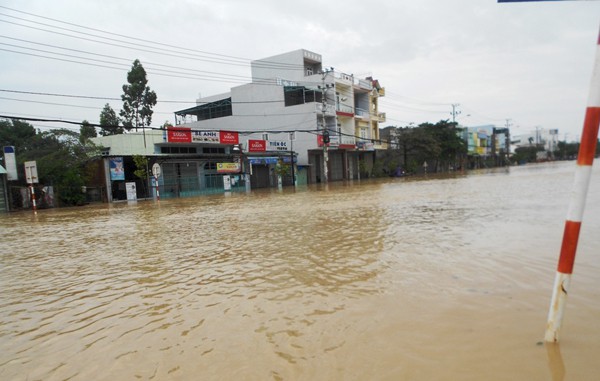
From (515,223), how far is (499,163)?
96.9 m

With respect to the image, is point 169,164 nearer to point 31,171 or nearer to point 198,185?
point 198,185

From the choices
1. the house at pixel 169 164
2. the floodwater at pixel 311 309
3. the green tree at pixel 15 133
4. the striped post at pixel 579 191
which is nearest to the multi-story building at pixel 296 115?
the house at pixel 169 164

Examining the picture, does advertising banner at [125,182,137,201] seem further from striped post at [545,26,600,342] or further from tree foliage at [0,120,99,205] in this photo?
striped post at [545,26,600,342]

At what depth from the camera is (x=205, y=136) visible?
34.7 m

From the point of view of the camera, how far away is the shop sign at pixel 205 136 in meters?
33.9

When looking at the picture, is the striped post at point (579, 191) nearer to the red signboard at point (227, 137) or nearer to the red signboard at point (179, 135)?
the red signboard at point (179, 135)

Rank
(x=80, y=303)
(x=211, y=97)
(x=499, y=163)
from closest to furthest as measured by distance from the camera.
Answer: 1. (x=80, y=303)
2. (x=211, y=97)
3. (x=499, y=163)

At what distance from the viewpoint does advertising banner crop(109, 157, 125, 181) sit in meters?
29.0

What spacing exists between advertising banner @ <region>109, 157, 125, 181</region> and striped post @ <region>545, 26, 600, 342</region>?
101ft

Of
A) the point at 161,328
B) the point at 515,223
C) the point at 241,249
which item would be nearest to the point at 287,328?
the point at 161,328

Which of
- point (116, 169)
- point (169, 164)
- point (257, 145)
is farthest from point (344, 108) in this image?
point (116, 169)

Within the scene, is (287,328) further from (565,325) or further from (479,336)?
(565,325)

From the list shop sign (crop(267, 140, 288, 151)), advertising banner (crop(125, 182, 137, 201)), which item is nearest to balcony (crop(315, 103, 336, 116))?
shop sign (crop(267, 140, 288, 151))

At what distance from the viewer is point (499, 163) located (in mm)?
94438
